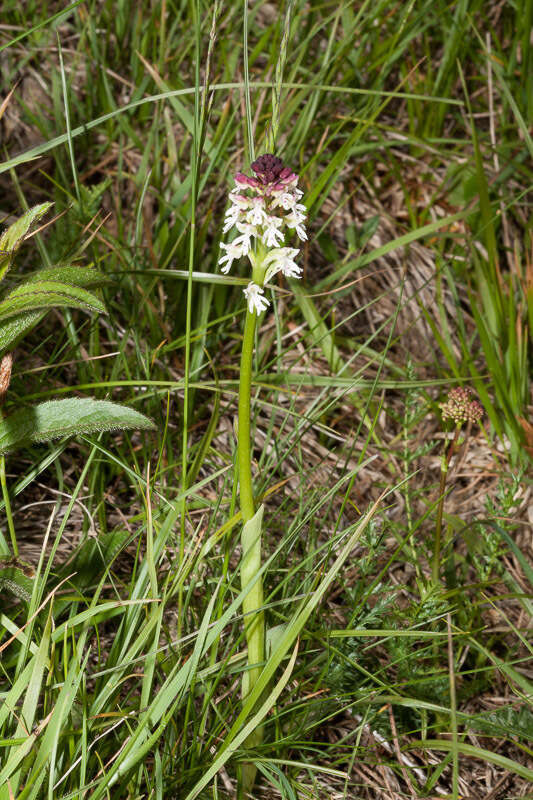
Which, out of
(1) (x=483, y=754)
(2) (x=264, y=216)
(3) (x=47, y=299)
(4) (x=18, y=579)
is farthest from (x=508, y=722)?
(3) (x=47, y=299)

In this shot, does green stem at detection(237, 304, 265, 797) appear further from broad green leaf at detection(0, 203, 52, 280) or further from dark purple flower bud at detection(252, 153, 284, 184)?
broad green leaf at detection(0, 203, 52, 280)

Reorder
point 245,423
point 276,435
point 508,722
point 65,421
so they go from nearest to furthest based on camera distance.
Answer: point 245,423 → point 65,421 → point 508,722 → point 276,435

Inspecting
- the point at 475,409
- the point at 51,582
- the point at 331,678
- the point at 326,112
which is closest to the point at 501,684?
the point at 331,678

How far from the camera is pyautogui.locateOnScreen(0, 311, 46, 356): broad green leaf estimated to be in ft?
5.61

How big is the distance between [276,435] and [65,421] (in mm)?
807

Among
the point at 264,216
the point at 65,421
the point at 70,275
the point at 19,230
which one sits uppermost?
the point at 264,216

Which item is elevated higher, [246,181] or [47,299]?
[246,181]

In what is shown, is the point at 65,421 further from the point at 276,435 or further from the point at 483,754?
the point at 483,754

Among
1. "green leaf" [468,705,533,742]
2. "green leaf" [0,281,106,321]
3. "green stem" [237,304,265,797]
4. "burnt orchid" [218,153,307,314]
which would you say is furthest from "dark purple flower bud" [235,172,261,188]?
"green leaf" [468,705,533,742]

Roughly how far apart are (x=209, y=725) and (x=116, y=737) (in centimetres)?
29

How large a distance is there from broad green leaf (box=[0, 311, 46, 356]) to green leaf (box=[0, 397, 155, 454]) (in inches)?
6.1

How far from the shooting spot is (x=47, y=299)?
1617 millimetres

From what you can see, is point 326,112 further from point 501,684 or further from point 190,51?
point 501,684

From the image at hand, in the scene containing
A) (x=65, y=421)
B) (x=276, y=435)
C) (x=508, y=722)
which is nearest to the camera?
(x=65, y=421)
